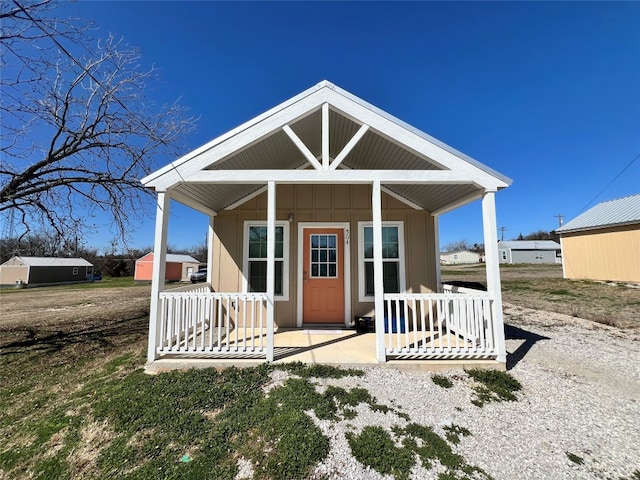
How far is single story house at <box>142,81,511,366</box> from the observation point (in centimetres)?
393

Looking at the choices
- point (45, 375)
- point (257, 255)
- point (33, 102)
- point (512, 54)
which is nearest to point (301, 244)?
point (257, 255)

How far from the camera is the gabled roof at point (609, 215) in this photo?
13492 millimetres

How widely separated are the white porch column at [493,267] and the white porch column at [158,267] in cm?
480

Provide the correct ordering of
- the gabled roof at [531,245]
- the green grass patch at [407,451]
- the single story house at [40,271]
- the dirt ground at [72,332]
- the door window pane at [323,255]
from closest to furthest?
1. the green grass patch at [407,451]
2. the dirt ground at [72,332]
3. the door window pane at [323,255]
4. the single story house at [40,271]
5. the gabled roof at [531,245]

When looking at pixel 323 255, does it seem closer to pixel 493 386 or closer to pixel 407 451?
pixel 493 386

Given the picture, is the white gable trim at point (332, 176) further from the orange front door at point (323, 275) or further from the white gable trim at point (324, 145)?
the orange front door at point (323, 275)

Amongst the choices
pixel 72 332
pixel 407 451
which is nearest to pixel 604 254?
pixel 407 451

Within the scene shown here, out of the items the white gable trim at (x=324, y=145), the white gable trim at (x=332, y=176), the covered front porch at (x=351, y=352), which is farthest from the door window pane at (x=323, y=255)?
the white gable trim at (x=324, y=145)

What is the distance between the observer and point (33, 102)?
4598mm

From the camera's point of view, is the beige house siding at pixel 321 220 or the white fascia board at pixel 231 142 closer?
the white fascia board at pixel 231 142

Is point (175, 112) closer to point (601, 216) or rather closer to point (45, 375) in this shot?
point (45, 375)

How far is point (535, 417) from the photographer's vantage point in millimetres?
2754

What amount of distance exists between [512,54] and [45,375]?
45.4 feet

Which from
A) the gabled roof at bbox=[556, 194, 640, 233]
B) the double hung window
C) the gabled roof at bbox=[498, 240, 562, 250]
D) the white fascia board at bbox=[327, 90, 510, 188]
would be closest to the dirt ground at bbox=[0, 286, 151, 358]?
the double hung window
